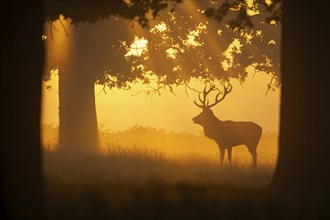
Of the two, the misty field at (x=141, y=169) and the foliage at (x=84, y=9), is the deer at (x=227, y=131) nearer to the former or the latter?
the misty field at (x=141, y=169)

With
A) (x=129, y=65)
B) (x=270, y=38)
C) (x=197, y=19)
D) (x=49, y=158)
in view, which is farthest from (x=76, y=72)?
(x=49, y=158)

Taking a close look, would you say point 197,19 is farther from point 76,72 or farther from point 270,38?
point 76,72

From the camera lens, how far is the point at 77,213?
9.29 metres

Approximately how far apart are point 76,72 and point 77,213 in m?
22.6
